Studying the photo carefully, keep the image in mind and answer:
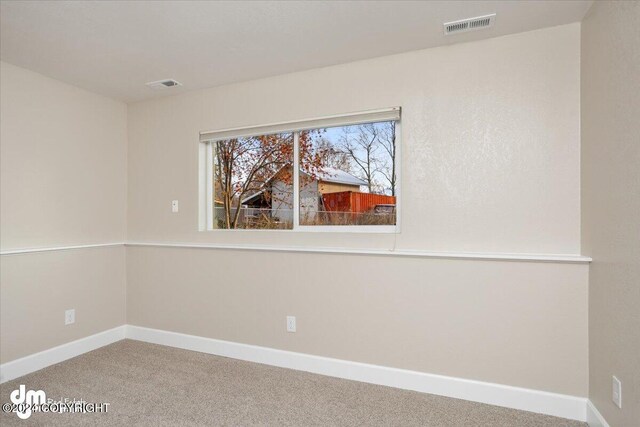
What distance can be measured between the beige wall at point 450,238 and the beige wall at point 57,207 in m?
1.04

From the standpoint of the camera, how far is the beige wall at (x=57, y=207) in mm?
2600

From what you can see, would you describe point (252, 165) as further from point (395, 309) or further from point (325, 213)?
point (395, 309)

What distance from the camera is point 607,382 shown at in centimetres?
179

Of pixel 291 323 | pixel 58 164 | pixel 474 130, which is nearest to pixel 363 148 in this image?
pixel 474 130

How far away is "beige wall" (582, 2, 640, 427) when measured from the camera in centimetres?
152

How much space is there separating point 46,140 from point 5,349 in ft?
5.24

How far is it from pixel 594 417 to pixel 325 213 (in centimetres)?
205

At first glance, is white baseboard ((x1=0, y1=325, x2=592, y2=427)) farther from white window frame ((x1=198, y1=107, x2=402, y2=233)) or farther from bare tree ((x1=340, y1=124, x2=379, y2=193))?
bare tree ((x1=340, y1=124, x2=379, y2=193))

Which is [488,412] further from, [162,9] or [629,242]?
[162,9]

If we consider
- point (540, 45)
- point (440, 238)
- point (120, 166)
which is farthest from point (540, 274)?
point (120, 166)

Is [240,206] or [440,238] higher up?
[240,206]

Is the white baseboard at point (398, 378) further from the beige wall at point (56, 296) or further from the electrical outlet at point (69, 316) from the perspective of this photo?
the electrical outlet at point (69, 316)

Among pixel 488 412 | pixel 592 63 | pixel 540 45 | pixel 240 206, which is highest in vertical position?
pixel 540 45

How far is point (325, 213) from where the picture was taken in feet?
9.34
